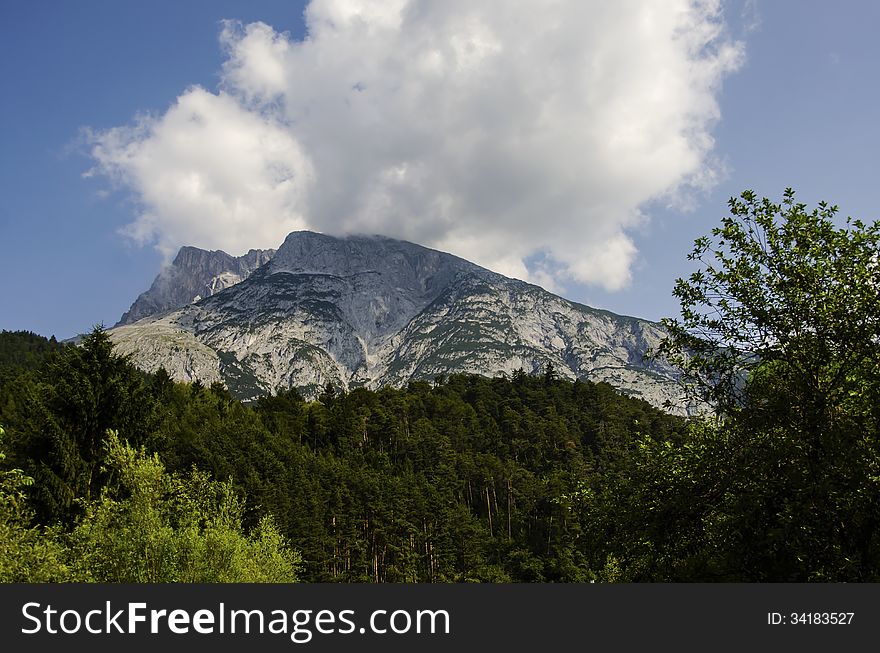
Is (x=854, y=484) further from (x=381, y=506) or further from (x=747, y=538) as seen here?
(x=381, y=506)

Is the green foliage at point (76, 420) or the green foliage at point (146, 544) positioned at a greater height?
the green foliage at point (76, 420)

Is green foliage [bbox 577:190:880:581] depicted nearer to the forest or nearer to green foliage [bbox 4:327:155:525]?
the forest

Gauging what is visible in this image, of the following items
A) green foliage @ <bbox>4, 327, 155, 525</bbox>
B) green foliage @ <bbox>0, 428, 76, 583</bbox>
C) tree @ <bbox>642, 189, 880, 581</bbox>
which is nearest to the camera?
tree @ <bbox>642, 189, 880, 581</bbox>

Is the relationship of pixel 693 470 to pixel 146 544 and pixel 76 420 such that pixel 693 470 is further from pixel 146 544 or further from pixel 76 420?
pixel 76 420

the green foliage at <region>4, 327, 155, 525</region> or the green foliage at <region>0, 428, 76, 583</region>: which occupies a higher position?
the green foliage at <region>4, 327, 155, 525</region>

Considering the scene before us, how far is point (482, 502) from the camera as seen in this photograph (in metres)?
146

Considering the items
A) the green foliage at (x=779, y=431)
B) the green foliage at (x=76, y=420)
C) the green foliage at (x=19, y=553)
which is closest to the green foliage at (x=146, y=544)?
the green foliage at (x=19, y=553)

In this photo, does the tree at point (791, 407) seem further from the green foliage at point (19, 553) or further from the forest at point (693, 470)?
the green foliage at point (19, 553)

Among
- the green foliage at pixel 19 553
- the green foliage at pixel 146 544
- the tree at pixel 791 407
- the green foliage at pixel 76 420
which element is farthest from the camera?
the green foliage at pixel 76 420

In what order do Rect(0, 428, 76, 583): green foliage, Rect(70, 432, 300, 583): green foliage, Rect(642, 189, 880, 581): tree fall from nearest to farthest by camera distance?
Rect(642, 189, 880, 581): tree → Rect(0, 428, 76, 583): green foliage → Rect(70, 432, 300, 583): green foliage

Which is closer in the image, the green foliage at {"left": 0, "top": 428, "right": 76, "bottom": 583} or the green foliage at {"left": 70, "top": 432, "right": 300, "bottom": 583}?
the green foliage at {"left": 0, "top": 428, "right": 76, "bottom": 583}

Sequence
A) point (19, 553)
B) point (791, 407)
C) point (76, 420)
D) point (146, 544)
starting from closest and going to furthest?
point (791, 407)
point (19, 553)
point (146, 544)
point (76, 420)

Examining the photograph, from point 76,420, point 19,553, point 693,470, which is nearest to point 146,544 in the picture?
point 19,553

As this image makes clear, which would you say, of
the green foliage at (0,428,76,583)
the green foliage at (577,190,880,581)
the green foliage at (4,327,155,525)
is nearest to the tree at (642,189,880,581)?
the green foliage at (577,190,880,581)
